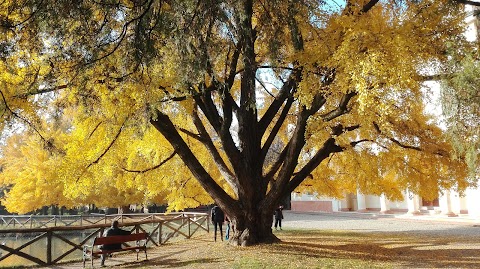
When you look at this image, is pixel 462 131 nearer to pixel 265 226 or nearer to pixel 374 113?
pixel 374 113

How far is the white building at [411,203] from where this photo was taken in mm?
25094

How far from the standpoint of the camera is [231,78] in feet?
41.5

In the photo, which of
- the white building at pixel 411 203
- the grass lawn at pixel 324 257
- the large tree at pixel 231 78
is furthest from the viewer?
the white building at pixel 411 203

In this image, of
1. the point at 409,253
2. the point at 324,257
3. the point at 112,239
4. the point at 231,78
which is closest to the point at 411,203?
the point at 409,253

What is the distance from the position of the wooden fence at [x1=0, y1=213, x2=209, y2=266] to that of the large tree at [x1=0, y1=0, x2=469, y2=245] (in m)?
1.71

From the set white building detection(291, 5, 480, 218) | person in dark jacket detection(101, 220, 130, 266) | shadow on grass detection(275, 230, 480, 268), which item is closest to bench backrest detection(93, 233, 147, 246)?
person in dark jacket detection(101, 220, 130, 266)

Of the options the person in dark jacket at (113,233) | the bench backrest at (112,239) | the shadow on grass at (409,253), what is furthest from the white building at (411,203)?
the person in dark jacket at (113,233)

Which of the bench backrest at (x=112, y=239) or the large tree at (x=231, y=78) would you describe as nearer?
the large tree at (x=231, y=78)

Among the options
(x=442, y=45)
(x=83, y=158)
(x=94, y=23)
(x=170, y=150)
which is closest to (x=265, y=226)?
(x=170, y=150)

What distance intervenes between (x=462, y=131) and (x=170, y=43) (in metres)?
6.05

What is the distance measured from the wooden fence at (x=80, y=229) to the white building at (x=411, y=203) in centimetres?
768

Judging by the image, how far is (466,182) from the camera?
14648 mm

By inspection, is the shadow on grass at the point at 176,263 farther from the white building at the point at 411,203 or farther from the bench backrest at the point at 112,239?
the white building at the point at 411,203

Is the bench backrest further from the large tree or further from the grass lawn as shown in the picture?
the large tree
